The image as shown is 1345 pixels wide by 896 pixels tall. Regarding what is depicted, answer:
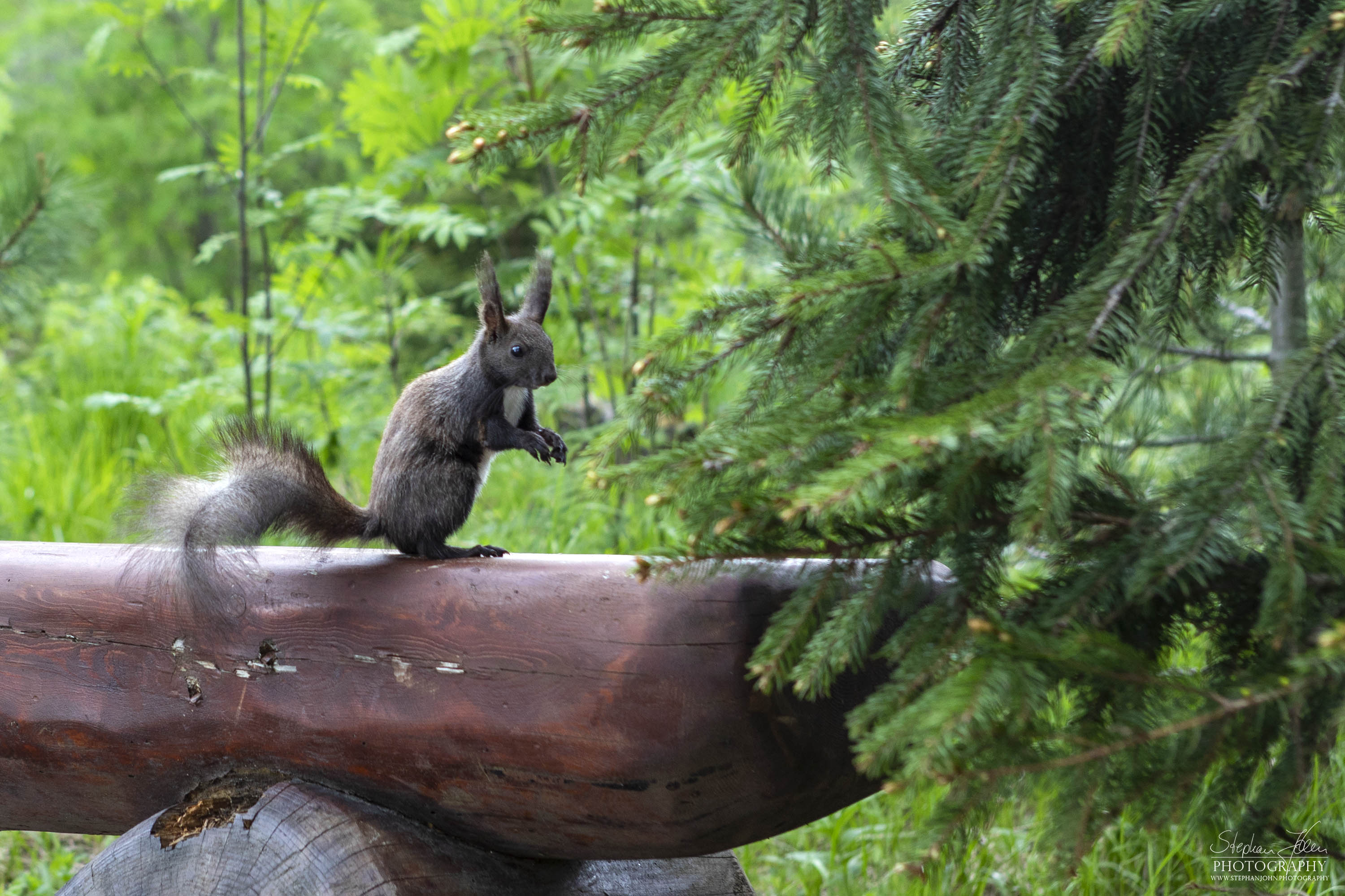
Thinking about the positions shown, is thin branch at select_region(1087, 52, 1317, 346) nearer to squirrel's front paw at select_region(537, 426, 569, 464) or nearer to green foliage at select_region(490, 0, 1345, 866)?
green foliage at select_region(490, 0, 1345, 866)

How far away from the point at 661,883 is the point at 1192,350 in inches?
67.4

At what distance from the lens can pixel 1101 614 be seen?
0.93 metres

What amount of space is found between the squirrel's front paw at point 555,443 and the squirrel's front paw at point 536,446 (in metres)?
0.02

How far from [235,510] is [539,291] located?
22.7 inches

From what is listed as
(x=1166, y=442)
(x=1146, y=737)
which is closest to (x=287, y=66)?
(x=1166, y=442)

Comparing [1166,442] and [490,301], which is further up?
[490,301]

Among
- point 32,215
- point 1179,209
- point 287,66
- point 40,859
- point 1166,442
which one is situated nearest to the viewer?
point 1179,209

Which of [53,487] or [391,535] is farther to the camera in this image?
[53,487]

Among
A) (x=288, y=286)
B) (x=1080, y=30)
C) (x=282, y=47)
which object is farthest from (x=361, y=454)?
(x=1080, y=30)

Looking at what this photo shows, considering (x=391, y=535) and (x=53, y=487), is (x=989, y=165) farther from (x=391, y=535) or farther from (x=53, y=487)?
(x=53, y=487)

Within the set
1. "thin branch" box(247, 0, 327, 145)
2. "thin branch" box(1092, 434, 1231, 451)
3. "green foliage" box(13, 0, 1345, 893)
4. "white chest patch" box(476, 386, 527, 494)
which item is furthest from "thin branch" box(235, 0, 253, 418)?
"thin branch" box(1092, 434, 1231, 451)

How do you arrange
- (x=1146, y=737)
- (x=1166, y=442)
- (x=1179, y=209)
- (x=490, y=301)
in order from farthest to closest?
(x=1166, y=442), (x=490, y=301), (x=1179, y=209), (x=1146, y=737)

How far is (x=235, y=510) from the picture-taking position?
56.6 inches

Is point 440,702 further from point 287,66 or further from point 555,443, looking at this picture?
point 287,66
